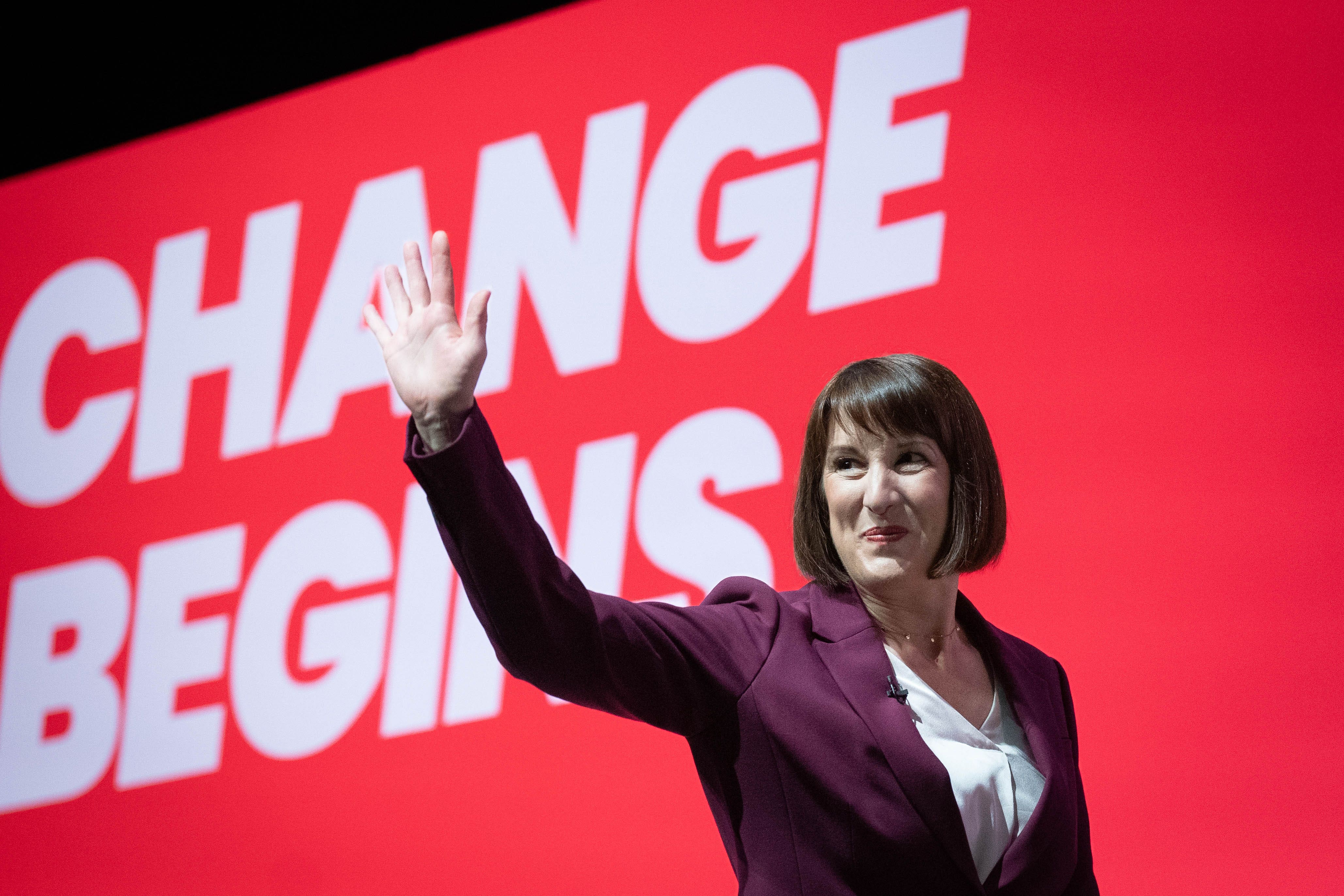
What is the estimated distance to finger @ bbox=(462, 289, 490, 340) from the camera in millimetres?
1265

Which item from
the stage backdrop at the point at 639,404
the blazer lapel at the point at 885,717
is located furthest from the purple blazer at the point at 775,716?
the stage backdrop at the point at 639,404

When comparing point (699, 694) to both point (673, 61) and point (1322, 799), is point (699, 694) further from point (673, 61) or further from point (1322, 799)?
point (673, 61)

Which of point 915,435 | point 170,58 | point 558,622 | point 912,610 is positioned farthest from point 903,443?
point 170,58

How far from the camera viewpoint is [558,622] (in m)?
1.25

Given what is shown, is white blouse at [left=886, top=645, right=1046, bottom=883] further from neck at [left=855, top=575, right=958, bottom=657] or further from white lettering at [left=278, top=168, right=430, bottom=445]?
white lettering at [left=278, top=168, right=430, bottom=445]

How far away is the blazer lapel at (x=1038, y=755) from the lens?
1.46 m

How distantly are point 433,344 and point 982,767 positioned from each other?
77cm

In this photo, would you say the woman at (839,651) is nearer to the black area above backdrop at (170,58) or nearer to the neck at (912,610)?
the neck at (912,610)

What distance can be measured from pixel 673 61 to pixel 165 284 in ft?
5.19

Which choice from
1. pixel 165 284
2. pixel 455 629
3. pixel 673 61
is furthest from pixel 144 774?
pixel 673 61

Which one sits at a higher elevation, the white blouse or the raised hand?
the raised hand

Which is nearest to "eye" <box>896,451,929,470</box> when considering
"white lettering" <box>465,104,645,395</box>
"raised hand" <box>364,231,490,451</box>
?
"raised hand" <box>364,231,490,451</box>

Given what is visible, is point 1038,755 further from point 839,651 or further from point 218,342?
point 218,342

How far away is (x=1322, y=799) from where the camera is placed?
2.27 meters
